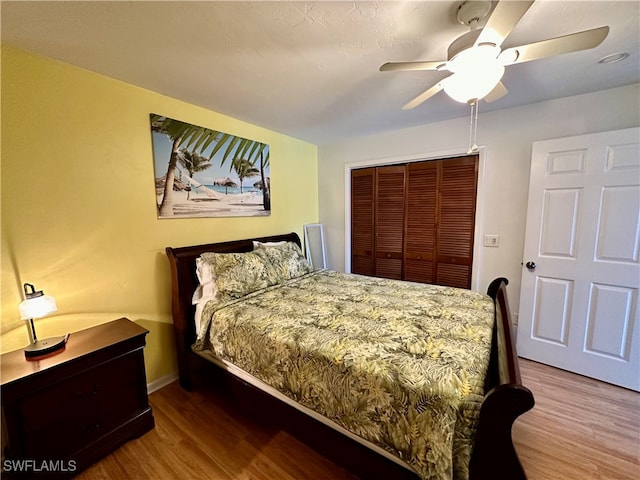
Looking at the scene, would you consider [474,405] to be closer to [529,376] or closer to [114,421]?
[529,376]

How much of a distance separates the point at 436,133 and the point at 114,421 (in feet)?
12.0

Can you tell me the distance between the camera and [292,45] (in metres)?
1.51

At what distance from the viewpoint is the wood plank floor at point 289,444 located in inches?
58.0

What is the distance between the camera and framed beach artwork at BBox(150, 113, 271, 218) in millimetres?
2143

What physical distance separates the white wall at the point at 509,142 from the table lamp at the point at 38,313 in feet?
10.4

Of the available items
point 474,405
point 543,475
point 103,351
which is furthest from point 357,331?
point 103,351

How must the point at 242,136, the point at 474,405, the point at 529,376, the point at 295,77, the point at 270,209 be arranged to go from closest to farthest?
the point at 474,405, the point at 295,77, the point at 529,376, the point at 242,136, the point at 270,209

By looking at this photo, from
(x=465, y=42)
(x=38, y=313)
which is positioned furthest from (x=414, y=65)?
(x=38, y=313)

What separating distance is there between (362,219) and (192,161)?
2173 mm

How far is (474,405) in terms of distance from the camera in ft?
3.30

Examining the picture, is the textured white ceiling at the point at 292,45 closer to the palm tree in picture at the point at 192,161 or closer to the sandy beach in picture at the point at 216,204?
the palm tree in picture at the point at 192,161

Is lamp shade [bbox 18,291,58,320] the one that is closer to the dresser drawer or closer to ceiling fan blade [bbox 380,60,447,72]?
the dresser drawer

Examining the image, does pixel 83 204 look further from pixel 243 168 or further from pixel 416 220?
pixel 416 220

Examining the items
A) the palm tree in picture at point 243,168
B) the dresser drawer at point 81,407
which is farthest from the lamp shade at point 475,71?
the dresser drawer at point 81,407
